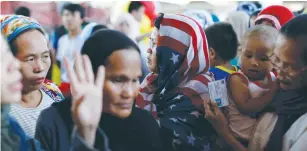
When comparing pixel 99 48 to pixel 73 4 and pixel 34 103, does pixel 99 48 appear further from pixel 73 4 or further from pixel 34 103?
pixel 73 4

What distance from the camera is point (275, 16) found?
337 cm

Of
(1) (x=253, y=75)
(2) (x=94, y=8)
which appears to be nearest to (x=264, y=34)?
(1) (x=253, y=75)

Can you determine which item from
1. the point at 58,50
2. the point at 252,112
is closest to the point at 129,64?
the point at 252,112

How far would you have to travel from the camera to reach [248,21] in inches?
181

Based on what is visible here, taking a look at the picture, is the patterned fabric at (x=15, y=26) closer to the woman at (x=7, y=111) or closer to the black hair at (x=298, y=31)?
the woman at (x=7, y=111)

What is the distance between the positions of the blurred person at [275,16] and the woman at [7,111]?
198 centimetres

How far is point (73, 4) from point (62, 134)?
425 cm

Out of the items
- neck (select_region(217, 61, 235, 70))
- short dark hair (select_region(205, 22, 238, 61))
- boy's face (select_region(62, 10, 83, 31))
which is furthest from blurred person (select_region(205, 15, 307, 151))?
boy's face (select_region(62, 10, 83, 31))

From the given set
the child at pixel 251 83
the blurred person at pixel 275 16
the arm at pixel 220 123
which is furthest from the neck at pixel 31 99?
the blurred person at pixel 275 16

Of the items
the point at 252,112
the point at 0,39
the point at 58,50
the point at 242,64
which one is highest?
the point at 0,39

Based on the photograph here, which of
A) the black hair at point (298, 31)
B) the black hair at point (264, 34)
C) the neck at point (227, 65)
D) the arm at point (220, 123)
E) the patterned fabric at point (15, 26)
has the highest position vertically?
the patterned fabric at point (15, 26)

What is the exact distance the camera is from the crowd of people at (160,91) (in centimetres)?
159

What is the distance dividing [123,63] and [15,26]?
16.8 inches

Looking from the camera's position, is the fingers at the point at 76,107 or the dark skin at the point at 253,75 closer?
the fingers at the point at 76,107
